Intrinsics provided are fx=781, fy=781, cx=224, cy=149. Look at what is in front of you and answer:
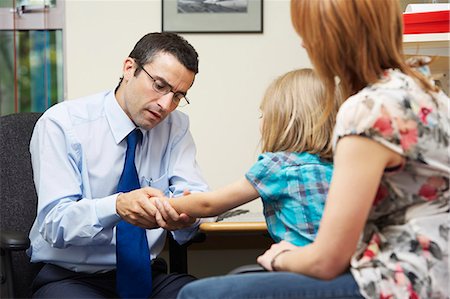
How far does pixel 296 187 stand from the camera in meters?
1.71

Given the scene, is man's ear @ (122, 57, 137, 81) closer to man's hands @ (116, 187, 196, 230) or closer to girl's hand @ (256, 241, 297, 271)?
man's hands @ (116, 187, 196, 230)

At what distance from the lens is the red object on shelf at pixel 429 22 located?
7.77 ft

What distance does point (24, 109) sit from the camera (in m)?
3.48

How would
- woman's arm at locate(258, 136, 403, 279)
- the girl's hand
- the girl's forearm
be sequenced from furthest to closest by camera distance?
the girl's forearm < the girl's hand < woman's arm at locate(258, 136, 403, 279)

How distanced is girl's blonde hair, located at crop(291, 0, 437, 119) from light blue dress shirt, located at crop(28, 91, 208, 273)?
2.71 feet

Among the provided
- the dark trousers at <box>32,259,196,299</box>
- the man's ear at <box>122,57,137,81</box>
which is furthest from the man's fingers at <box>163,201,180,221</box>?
the man's ear at <box>122,57,137,81</box>

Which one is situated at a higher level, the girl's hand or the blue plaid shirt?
the blue plaid shirt

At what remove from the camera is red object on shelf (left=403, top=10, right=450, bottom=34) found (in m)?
2.37

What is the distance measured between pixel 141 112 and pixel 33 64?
139 cm

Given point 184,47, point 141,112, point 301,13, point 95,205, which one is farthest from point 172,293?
point 301,13

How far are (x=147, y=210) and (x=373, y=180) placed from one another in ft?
2.70

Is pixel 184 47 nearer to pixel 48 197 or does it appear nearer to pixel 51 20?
pixel 48 197

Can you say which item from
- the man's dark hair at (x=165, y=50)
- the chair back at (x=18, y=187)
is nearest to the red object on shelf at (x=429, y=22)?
the man's dark hair at (x=165, y=50)

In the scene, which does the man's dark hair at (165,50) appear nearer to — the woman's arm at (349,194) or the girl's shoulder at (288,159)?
the girl's shoulder at (288,159)
